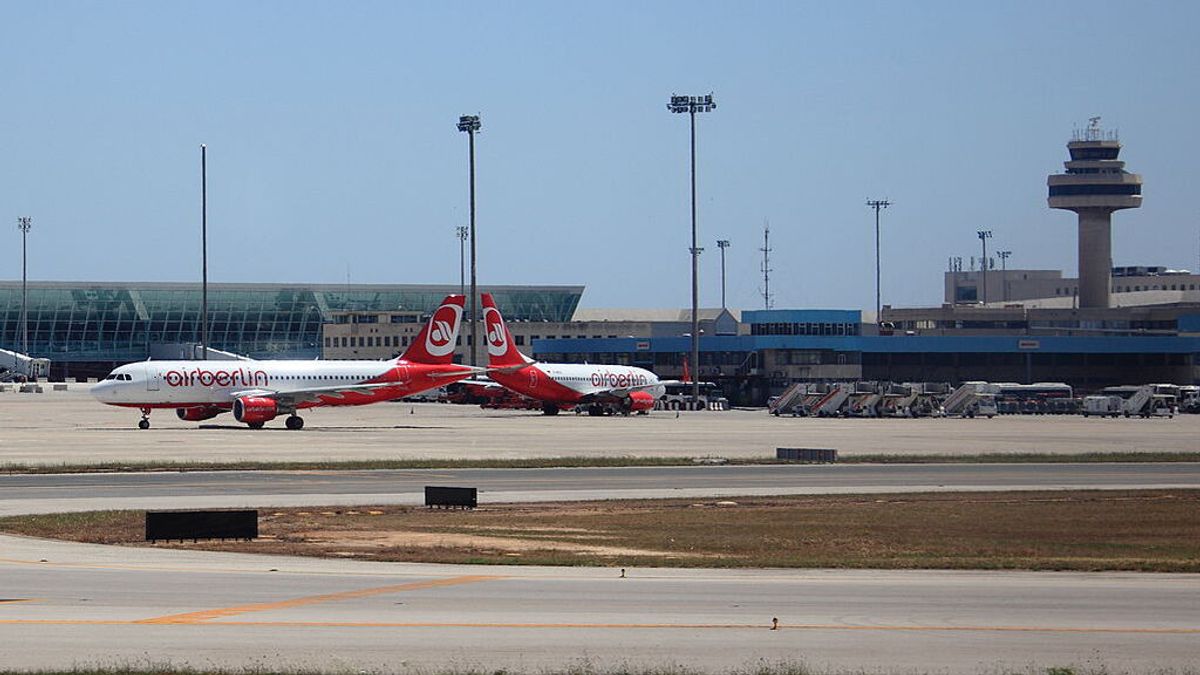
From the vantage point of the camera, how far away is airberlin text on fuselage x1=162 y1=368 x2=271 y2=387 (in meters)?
83.0

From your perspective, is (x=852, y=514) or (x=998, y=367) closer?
(x=852, y=514)

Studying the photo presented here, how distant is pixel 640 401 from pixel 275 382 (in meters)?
31.2

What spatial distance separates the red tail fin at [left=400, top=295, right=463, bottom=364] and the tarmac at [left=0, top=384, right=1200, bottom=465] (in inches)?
149

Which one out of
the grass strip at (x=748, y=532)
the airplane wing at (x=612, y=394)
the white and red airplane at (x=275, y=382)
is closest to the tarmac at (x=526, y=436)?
the white and red airplane at (x=275, y=382)

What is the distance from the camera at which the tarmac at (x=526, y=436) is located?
64188 millimetres

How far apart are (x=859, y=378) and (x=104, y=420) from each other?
71.9 metres

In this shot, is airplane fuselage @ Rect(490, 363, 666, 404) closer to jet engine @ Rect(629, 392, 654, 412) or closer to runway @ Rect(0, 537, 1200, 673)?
jet engine @ Rect(629, 392, 654, 412)

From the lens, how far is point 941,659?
18438mm

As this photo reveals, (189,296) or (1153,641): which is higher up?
(189,296)

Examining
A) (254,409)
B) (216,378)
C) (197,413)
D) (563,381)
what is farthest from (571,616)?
(563,381)

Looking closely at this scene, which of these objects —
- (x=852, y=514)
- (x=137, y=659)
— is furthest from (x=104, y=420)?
(x=137, y=659)

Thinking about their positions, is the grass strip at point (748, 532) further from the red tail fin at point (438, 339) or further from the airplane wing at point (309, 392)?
the red tail fin at point (438, 339)

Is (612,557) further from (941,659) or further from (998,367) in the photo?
(998,367)

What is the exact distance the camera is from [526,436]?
3086 inches
